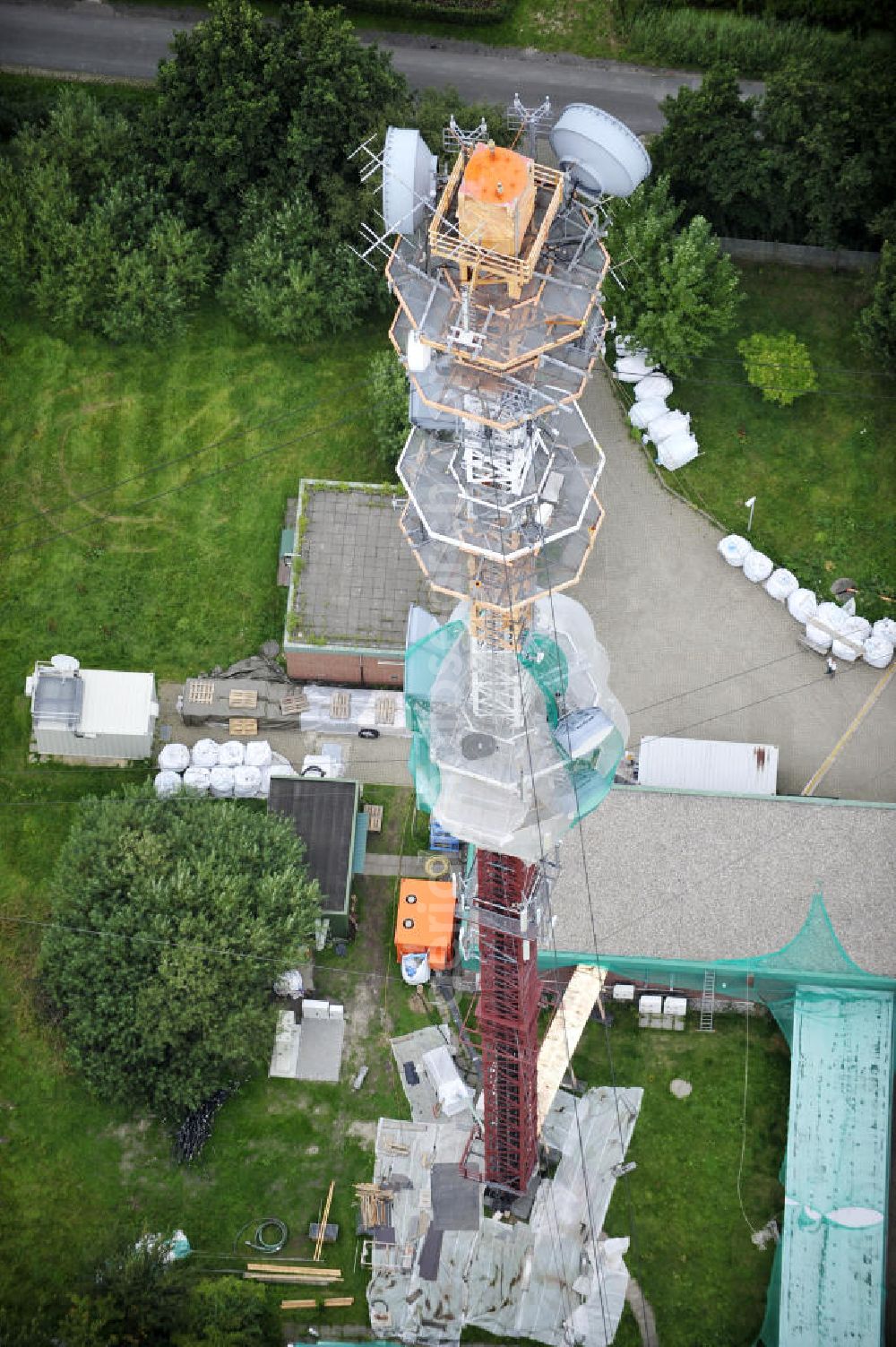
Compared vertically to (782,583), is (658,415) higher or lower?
higher

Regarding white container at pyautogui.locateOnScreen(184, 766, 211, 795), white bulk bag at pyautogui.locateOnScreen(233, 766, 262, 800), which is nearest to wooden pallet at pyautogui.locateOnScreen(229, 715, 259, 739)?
white bulk bag at pyautogui.locateOnScreen(233, 766, 262, 800)

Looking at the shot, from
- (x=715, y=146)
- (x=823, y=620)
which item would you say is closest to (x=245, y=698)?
(x=823, y=620)

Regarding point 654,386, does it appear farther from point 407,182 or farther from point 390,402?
point 407,182

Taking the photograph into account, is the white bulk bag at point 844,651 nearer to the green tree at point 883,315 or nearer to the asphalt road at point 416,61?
the green tree at point 883,315

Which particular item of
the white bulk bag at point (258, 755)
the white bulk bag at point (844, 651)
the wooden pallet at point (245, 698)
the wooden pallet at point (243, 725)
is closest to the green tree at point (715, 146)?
the white bulk bag at point (844, 651)

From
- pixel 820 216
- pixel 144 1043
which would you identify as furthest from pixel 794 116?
pixel 144 1043

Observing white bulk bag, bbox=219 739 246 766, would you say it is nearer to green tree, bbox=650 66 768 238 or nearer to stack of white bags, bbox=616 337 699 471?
stack of white bags, bbox=616 337 699 471

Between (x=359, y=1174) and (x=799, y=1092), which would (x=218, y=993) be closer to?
(x=359, y=1174)
